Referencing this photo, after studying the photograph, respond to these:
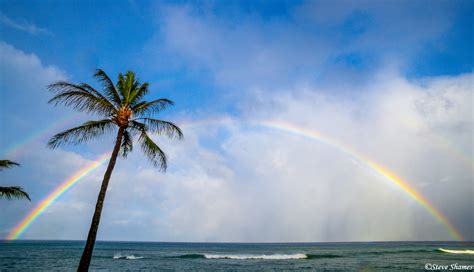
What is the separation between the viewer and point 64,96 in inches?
482

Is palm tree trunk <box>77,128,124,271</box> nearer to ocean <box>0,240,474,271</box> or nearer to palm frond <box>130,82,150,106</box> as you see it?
palm frond <box>130,82,150,106</box>

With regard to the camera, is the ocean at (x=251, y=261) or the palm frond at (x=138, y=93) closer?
the palm frond at (x=138, y=93)

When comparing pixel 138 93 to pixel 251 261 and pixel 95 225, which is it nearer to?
pixel 95 225

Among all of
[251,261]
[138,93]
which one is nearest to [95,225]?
[138,93]

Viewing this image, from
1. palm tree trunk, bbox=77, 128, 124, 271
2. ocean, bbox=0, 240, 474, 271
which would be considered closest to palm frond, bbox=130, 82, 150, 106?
palm tree trunk, bbox=77, 128, 124, 271

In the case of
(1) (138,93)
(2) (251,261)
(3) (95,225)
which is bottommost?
(2) (251,261)

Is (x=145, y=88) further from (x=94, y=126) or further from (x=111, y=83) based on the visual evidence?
(x=94, y=126)

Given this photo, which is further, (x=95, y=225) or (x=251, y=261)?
(x=251, y=261)

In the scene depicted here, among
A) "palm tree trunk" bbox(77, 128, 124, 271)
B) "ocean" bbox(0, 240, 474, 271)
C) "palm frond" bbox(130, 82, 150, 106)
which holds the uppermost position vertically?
"palm frond" bbox(130, 82, 150, 106)

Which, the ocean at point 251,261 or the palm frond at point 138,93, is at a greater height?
the palm frond at point 138,93

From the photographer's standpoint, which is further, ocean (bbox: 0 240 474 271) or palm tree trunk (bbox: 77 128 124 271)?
ocean (bbox: 0 240 474 271)

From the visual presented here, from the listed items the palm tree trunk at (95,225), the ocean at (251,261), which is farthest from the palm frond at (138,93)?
the ocean at (251,261)

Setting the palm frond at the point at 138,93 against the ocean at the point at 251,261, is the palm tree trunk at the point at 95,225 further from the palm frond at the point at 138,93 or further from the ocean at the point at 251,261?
the ocean at the point at 251,261

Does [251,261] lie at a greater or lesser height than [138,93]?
lesser
